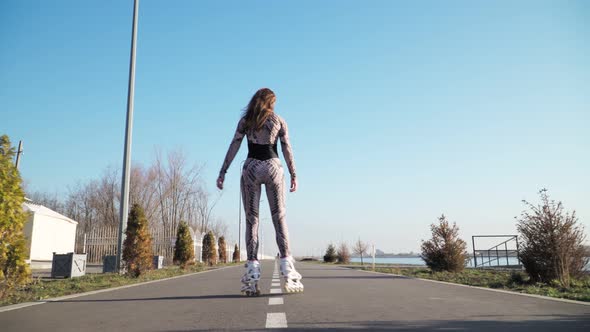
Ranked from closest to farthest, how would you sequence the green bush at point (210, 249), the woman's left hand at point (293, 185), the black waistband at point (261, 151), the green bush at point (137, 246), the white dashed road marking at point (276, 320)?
1. the white dashed road marking at point (276, 320)
2. the black waistband at point (261, 151)
3. the woman's left hand at point (293, 185)
4. the green bush at point (137, 246)
5. the green bush at point (210, 249)

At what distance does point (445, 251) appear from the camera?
15.4 metres

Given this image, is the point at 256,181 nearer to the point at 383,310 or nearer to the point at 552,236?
the point at 383,310

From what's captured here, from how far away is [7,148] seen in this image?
18.3 feet

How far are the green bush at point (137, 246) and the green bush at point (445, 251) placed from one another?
10.2 meters

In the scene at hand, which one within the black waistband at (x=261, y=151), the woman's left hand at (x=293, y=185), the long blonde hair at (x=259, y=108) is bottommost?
the woman's left hand at (x=293, y=185)

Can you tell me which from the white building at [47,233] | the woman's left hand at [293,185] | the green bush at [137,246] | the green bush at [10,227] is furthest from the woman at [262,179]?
the white building at [47,233]

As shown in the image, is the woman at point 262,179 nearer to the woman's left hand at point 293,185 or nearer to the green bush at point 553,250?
the woman's left hand at point 293,185

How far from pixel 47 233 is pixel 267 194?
3641cm

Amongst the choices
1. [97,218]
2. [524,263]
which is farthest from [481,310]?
[97,218]

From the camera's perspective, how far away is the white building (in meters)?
32.9

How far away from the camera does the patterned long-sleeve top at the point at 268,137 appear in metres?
5.52

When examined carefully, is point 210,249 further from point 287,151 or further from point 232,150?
point 287,151

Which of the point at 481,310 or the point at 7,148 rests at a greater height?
the point at 7,148

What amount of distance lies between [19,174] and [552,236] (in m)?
10.7
